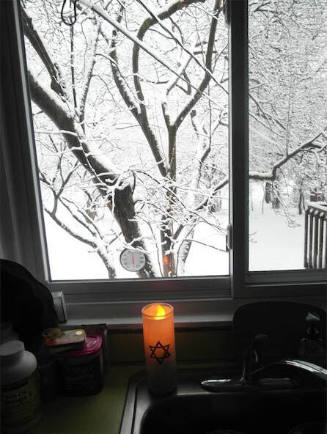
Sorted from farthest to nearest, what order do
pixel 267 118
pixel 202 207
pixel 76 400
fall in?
pixel 202 207
pixel 267 118
pixel 76 400

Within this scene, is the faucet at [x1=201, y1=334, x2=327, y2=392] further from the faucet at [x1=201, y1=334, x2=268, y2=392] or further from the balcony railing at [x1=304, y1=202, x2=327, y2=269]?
the balcony railing at [x1=304, y1=202, x2=327, y2=269]

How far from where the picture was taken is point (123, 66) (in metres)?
1.13

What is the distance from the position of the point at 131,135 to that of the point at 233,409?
87 cm

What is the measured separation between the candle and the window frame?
18 cm

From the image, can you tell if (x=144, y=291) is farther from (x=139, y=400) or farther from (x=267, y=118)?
(x=267, y=118)

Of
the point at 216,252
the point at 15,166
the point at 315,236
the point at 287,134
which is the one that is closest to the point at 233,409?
the point at 216,252

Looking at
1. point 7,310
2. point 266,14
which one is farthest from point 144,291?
point 266,14

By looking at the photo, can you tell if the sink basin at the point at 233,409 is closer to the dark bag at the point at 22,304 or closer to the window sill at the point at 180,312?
the window sill at the point at 180,312

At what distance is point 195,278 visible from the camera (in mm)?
1229

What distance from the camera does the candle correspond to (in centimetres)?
94

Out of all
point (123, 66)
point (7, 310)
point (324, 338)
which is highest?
point (123, 66)

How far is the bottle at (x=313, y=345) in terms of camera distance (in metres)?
0.92

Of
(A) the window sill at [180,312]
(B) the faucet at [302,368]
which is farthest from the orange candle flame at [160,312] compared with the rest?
(B) the faucet at [302,368]

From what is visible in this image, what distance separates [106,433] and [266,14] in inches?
48.3
